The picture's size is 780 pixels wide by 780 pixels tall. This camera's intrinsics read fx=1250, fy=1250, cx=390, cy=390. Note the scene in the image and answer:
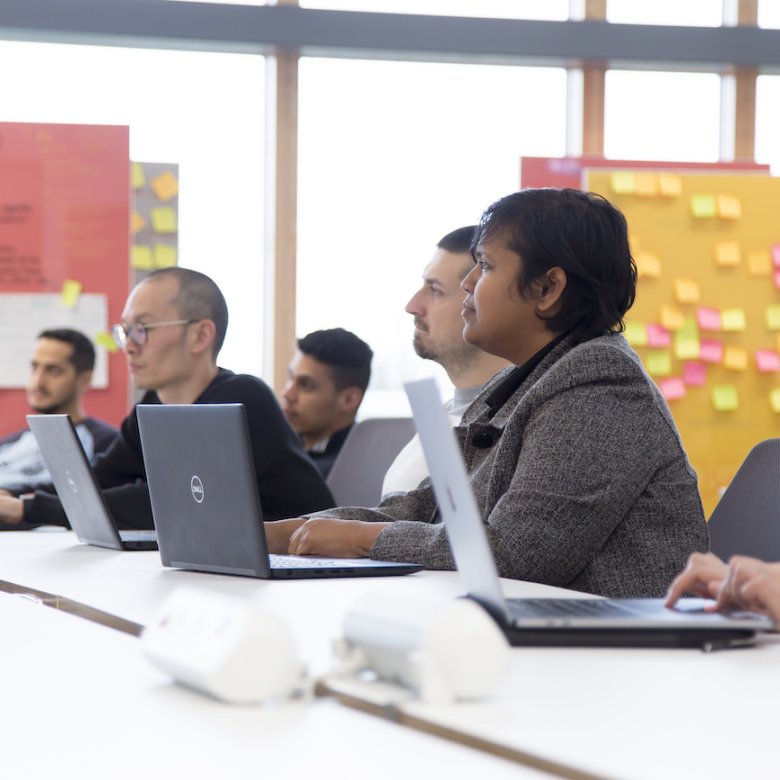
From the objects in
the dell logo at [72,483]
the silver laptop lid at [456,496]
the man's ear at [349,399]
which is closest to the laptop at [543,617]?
the silver laptop lid at [456,496]

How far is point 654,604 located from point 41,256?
378 cm

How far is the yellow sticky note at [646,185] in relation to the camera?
4.85m

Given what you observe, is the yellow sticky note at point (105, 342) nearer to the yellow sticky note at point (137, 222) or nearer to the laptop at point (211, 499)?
the yellow sticky note at point (137, 222)

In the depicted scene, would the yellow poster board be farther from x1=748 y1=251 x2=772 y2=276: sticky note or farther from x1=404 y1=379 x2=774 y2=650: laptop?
x1=404 y1=379 x2=774 y2=650: laptop

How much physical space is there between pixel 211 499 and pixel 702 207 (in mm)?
3618

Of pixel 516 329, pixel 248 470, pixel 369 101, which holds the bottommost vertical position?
pixel 248 470

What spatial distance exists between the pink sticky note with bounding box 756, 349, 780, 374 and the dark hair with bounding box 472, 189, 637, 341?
9.69 feet

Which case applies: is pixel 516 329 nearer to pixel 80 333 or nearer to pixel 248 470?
pixel 248 470

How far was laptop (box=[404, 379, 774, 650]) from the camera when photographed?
3.66 ft

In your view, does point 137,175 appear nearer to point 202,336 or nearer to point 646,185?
point 202,336

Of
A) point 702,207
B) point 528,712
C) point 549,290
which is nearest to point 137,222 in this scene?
point 702,207

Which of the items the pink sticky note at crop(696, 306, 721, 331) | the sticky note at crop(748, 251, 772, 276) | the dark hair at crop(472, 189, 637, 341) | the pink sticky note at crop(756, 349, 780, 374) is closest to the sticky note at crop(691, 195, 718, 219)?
the sticky note at crop(748, 251, 772, 276)

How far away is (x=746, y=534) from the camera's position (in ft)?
6.86

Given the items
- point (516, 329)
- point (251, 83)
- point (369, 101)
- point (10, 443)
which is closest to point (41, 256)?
point (10, 443)
